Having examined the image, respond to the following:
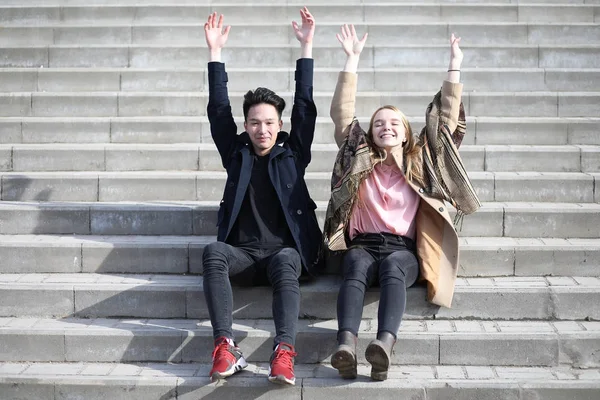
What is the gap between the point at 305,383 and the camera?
4629mm

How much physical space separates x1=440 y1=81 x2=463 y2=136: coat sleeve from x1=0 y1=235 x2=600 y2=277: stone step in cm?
82

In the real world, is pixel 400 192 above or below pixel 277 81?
below

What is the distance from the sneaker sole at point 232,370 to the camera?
4500mm

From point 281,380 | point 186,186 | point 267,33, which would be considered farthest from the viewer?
point 267,33

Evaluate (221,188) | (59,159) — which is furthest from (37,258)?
(221,188)

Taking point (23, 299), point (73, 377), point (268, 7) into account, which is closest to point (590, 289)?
point (73, 377)

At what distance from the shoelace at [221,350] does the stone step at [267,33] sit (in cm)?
423

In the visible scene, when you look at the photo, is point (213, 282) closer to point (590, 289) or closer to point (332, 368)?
point (332, 368)

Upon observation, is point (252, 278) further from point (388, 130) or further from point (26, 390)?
point (26, 390)

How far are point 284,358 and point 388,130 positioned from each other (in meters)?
1.52

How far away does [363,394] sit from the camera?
4.57 m

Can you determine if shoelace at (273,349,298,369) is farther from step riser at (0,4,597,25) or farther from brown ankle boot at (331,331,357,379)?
step riser at (0,4,597,25)

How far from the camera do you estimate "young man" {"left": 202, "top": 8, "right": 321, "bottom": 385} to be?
4.78m

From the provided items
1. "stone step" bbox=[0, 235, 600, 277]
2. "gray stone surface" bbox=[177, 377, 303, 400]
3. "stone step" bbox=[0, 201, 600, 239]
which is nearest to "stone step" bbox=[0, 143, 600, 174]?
"stone step" bbox=[0, 201, 600, 239]
